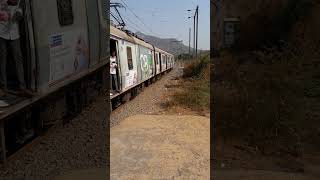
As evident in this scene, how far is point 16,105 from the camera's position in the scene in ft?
23.4

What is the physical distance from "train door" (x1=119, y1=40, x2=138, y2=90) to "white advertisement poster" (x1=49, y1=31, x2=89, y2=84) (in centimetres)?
234

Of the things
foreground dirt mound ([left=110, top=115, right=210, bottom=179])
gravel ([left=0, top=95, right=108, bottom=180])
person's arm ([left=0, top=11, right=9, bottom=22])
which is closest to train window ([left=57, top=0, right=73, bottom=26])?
person's arm ([left=0, top=11, right=9, bottom=22])

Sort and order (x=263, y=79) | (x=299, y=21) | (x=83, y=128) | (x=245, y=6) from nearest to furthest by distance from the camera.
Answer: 1. (x=83, y=128)
2. (x=263, y=79)
3. (x=299, y=21)
4. (x=245, y=6)

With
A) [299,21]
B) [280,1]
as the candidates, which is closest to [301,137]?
[299,21]

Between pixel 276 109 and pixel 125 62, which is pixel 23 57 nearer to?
pixel 276 109

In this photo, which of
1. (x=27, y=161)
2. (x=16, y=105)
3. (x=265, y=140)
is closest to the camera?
(x=16, y=105)

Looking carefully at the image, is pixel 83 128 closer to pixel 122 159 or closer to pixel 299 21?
pixel 122 159

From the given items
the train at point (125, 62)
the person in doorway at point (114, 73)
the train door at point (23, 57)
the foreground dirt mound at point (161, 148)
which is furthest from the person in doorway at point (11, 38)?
the person in doorway at point (114, 73)

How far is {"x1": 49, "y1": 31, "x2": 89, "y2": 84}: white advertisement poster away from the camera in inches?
340

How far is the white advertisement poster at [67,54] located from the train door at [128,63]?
234cm

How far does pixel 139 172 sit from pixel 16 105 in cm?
218

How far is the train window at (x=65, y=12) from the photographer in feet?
29.7

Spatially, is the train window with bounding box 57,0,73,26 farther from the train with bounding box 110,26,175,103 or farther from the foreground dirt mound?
the train with bounding box 110,26,175,103

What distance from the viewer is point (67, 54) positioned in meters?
9.71
